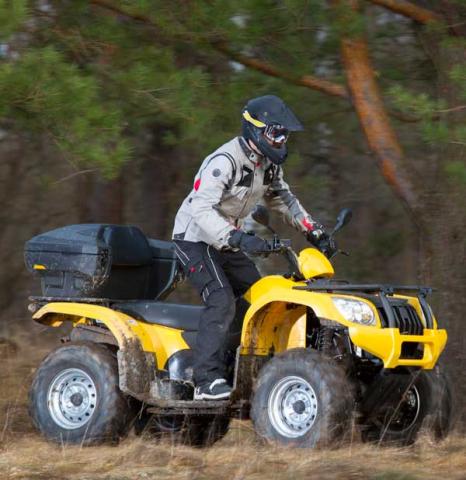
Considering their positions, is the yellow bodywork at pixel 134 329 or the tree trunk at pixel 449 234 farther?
the tree trunk at pixel 449 234

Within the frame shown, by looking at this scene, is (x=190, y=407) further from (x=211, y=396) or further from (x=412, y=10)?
(x=412, y=10)

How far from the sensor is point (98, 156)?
27.8ft

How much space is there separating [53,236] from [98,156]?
2.40 feet

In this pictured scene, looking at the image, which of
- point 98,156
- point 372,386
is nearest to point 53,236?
point 98,156

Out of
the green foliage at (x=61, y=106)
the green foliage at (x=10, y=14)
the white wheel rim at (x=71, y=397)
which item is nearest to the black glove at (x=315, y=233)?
the green foliage at (x=61, y=106)

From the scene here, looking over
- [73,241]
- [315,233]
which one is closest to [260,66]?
[315,233]

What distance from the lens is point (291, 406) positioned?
23.6ft

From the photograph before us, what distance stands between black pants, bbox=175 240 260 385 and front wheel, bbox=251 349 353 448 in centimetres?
41

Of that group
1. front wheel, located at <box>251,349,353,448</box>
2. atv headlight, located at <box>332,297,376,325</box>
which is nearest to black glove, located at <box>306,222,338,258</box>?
atv headlight, located at <box>332,297,376,325</box>

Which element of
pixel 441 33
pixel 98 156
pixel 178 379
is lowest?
pixel 178 379

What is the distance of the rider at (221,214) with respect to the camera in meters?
7.48

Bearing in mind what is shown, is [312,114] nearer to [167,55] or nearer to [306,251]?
[167,55]

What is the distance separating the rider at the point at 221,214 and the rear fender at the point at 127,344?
1.33 ft

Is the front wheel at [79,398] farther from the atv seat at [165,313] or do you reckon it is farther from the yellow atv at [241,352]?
the atv seat at [165,313]
